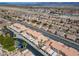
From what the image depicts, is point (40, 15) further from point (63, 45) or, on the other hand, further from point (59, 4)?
point (63, 45)

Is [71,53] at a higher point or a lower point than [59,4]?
lower

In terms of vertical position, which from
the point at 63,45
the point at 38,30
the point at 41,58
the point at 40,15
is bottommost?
the point at 41,58

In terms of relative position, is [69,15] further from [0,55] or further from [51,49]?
[0,55]

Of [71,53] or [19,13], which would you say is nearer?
[71,53]

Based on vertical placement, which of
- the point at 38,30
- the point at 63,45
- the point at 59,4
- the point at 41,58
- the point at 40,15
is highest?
the point at 59,4

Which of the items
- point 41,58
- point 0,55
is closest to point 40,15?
point 41,58

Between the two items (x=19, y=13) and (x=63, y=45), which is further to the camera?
(x=19, y=13)

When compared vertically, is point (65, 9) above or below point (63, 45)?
above


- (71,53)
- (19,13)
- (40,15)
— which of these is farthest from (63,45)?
(19,13)
